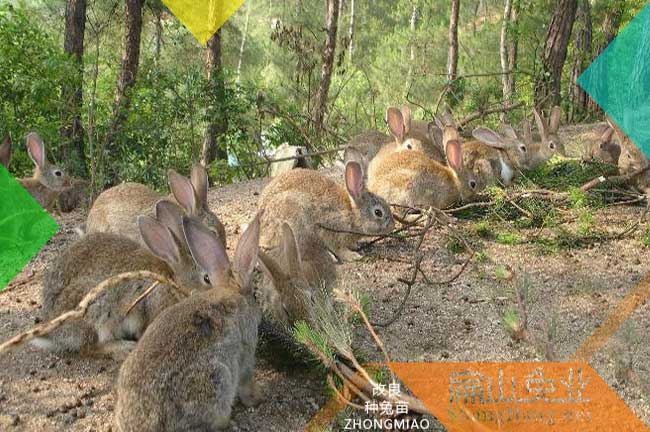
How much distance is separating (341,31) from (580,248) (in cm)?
3256

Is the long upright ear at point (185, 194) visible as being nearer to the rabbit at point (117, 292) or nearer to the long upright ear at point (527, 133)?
the rabbit at point (117, 292)

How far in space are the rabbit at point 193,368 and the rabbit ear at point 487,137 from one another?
437 cm

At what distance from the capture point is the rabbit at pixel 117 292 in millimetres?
3871

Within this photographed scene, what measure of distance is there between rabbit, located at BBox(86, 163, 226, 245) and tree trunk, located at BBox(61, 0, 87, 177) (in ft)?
9.29

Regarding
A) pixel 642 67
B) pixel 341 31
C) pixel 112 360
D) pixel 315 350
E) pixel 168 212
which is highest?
pixel 341 31

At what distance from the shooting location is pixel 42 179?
7215mm

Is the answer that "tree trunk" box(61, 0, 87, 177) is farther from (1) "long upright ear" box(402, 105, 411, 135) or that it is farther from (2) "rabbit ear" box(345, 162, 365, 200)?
(2) "rabbit ear" box(345, 162, 365, 200)

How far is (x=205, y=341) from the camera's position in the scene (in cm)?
302

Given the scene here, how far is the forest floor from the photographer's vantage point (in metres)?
3.35

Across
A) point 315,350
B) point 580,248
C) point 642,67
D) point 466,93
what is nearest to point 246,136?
point 466,93

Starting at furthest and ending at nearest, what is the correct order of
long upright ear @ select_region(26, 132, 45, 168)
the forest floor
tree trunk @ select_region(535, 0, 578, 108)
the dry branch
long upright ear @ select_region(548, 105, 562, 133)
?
1. tree trunk @ select_region(535, 0, 578, 108)
2. long upright ear @ select_region(548, 105, 562, 133)
3. long upright ear @ select_region(26, 132, 45, 168)
4. the forest floor
5. the dry branch

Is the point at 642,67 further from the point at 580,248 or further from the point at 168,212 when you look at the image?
the point at 168,212

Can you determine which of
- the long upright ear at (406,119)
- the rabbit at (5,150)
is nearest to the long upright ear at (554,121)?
the long upright ear at (406,119)

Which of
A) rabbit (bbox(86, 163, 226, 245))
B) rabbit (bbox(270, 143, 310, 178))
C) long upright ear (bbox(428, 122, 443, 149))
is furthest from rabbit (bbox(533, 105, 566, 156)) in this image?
rabbit (bbox(86, 163, 226, 245))
